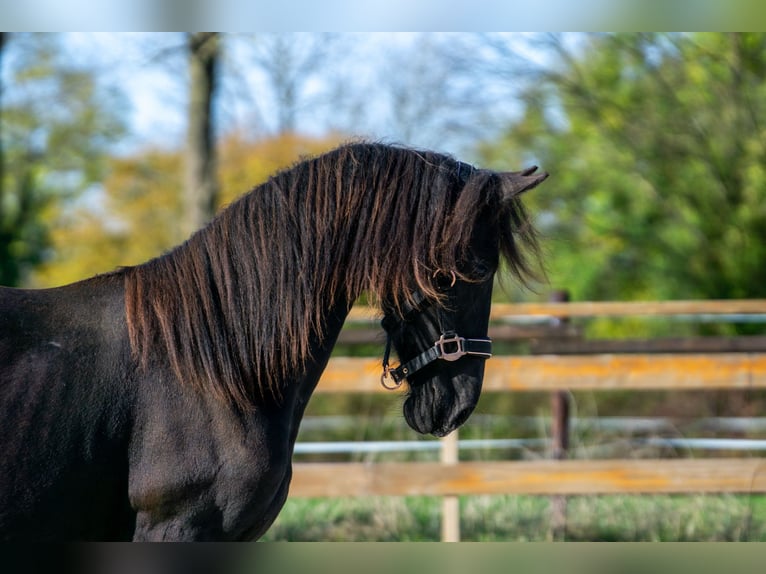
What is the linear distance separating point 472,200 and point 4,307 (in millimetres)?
1428

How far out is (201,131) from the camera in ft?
38.6

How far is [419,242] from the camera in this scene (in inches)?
104

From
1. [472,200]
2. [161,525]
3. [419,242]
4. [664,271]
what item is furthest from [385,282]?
[664,271]

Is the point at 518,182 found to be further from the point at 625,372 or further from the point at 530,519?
the point at 530,519

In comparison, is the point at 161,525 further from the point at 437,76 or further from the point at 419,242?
the point at 437,76

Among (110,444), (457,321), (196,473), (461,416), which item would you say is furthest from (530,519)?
(110,444)

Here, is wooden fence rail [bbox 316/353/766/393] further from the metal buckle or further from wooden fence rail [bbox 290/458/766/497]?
the metal buckle

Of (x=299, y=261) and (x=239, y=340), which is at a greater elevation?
(x=299, y=261)

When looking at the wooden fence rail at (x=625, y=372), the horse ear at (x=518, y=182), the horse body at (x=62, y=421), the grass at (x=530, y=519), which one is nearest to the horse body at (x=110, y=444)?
the horse body at (x=62, y=421)

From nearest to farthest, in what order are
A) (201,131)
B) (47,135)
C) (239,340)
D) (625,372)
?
(239,340)
(625,372)
(201,131)
(47,135)

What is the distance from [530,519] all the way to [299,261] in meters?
3.81

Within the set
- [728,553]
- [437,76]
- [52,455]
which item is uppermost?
[437,76]

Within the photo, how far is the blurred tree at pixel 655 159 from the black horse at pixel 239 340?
9807mm

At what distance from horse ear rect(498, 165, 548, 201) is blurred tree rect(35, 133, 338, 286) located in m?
17.1
